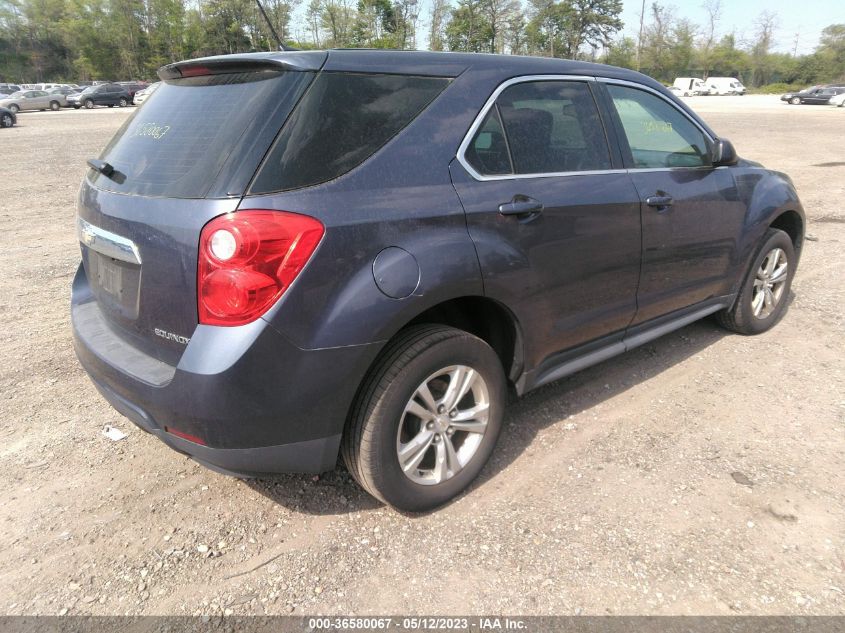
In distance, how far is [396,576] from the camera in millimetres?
2395

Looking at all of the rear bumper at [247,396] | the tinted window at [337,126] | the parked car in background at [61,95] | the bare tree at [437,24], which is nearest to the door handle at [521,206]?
the tinted window at [337,126]

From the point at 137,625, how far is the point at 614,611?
5.45 ft

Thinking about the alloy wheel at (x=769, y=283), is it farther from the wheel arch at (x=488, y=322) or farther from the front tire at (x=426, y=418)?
the front tire at (x=426, y=418)

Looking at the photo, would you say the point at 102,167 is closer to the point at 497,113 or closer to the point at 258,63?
the point at 258,63

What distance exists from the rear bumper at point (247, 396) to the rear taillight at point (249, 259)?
77 millimetres

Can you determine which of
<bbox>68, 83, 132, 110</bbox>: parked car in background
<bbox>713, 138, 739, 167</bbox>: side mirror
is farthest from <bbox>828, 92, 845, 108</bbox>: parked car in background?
<bbox>68, 83, 132, 110</bbox>: parked car in background

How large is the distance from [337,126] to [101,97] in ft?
165

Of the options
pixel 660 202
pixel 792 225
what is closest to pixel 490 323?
pixel 660 202

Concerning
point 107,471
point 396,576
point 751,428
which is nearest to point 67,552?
point 107,471

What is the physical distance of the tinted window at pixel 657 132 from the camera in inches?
136

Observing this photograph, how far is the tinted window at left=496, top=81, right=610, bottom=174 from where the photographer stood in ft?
9.39

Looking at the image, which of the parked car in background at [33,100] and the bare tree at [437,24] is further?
the bare tree at [437,24]

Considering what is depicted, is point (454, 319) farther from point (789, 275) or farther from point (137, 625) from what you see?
point (789, 275)

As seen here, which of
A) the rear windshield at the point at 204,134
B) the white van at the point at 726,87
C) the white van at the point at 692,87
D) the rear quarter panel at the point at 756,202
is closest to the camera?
the rear windshield at the point at 204,134
